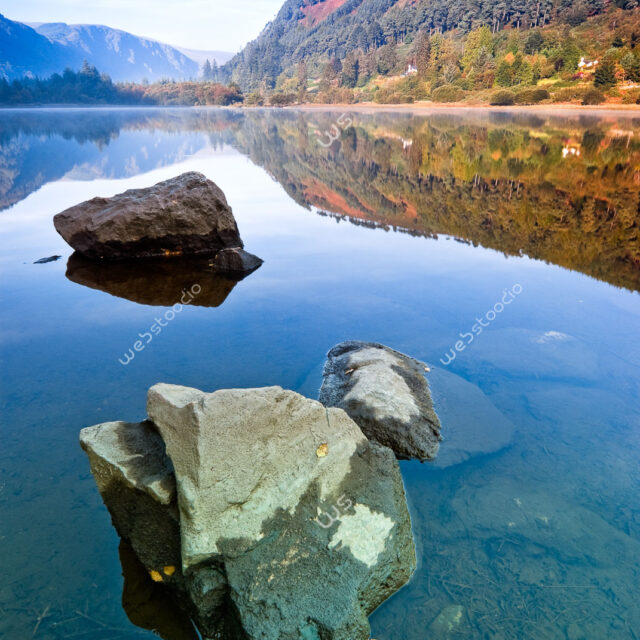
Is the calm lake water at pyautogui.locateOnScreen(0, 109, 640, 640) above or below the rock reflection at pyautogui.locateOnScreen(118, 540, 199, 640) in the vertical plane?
below

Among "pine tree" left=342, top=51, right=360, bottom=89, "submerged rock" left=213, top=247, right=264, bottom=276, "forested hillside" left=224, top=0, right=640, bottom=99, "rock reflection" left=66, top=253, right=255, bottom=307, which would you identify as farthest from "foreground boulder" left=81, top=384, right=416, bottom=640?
"pine tree" left=342, top=51, right=360, bottom=89

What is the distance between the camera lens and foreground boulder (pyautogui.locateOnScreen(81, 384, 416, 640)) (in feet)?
11.2

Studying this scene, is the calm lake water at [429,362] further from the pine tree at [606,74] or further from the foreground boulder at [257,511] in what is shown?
the pine tree at [606,74]

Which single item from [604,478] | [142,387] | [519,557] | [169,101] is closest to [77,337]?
[142,387]

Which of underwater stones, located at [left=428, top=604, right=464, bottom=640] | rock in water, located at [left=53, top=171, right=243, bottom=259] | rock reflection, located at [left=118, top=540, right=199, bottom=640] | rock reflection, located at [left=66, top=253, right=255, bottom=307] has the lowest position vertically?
rock reflection, located at [left=66, top=253, right=255, bottom=307]

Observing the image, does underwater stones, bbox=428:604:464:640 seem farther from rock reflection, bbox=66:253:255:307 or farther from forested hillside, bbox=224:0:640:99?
forested hillside, bbox=224:0:640:99

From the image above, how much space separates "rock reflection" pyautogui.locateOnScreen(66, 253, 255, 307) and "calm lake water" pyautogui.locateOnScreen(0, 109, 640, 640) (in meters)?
0.08

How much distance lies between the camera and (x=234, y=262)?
37.4ft

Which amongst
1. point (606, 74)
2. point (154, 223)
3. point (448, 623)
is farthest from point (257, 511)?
point (606, 74)

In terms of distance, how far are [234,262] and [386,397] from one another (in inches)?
266

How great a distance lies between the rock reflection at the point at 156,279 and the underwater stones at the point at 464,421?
490 centimetres

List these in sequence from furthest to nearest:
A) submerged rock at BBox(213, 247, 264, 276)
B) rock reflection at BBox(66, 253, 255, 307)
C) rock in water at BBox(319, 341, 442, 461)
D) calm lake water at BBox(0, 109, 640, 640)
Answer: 1. submerged rock at BBox(213, 247, 264, 276)
2. rock reflection at BBox(66, 253, 255, 307)
3. rock in water at BBox(319, 341, 442, 461)
4. calm lake water at BBox(0, 109, 640, 640)

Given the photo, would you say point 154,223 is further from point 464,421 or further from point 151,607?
point 151,607

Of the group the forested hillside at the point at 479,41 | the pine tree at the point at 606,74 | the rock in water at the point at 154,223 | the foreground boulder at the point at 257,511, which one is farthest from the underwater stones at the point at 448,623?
the forested hillside at the point at 479,41
